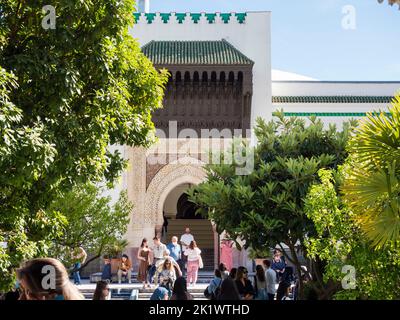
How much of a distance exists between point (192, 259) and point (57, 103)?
261 inches

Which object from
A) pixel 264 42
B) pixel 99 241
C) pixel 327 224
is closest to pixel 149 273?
pixel 99 241

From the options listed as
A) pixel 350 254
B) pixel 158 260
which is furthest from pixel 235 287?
pixel 158 260

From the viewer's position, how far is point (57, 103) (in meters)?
5.48

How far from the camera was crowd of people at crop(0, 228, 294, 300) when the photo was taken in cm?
213

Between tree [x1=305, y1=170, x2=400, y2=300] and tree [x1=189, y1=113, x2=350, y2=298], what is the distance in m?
2.02

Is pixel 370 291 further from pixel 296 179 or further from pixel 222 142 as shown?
pixel 222 142

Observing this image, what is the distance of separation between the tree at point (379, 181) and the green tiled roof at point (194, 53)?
408 inches

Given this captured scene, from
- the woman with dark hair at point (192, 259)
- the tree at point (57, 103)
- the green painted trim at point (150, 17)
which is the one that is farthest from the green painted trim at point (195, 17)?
the tree at point (57, 103)

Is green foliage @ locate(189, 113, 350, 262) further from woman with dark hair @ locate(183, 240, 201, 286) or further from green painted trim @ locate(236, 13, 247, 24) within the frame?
green painted trim @ locate(236, 13, 247, 24)

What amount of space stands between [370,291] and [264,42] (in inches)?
442

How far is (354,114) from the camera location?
16.9 m

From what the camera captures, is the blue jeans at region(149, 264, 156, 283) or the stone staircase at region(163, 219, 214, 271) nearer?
the blue jeans at region(149, 264, 156, 283)

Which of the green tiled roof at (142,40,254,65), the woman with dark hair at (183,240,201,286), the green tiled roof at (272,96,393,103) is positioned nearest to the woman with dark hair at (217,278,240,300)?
the woman with dark hair at (183,240,201,286)

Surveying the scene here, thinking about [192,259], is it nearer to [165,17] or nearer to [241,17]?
[165,17]
